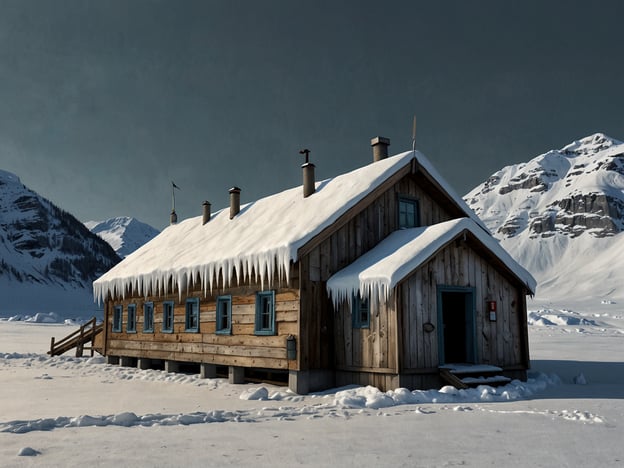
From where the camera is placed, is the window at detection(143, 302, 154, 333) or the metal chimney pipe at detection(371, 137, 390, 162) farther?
the window at detection(143, 302, 154, 333)

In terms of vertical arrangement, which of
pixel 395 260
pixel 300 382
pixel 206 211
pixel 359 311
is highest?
pixel 206 211

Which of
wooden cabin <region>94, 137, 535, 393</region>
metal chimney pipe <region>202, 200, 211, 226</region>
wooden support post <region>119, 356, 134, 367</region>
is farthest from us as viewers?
metal chimney pipe <region>202, 200, 211, 226</region>

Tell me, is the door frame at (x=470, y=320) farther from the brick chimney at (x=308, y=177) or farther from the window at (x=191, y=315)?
the window at (x=191, y=315)

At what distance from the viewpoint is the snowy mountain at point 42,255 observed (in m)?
124

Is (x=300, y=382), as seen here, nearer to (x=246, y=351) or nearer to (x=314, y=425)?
(x=246, y=351)

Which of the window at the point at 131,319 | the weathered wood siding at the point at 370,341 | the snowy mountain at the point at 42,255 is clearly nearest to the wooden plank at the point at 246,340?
the weathered wood siding at the point at 370,341

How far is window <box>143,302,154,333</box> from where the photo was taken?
70.7 ft

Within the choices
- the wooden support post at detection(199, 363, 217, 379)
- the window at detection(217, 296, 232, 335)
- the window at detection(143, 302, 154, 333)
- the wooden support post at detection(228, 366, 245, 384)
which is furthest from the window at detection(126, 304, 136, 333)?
the wooden support post at detection(228, 366, 245, 384)

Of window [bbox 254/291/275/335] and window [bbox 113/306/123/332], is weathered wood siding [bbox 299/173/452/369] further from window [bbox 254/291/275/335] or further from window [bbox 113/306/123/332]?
window [bbox 113/306/123/332]

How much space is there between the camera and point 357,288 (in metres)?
14.0

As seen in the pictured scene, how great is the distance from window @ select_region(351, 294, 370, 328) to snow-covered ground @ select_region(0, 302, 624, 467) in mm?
1693

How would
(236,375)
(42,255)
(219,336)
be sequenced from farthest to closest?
(42,255)
(219,336)
(236,375)

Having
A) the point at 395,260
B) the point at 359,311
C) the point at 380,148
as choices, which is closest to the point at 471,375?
the point at 359,311

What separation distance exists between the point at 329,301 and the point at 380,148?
5.85 metres
